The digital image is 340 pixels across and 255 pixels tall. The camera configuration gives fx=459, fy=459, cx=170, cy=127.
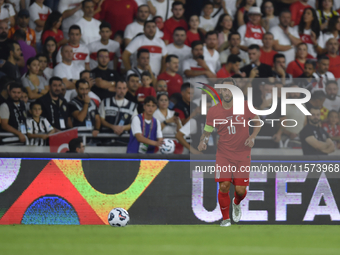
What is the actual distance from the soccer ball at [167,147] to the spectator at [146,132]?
0.17 metres

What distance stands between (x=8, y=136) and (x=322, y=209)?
5.31 m

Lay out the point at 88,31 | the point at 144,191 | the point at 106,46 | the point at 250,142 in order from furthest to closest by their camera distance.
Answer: the point at 88,31, the point at 106,46, the point at 144,191, the point at 250,142

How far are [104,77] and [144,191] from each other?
3.00m

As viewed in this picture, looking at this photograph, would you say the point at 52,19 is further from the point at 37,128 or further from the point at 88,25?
the point at 37,128

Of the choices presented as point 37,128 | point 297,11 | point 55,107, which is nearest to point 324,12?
point 297,11

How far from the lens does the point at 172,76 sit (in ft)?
31.1

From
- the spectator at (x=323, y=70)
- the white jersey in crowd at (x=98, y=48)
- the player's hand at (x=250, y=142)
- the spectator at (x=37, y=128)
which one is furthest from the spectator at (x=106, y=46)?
the spectator at (x=323, y=70)

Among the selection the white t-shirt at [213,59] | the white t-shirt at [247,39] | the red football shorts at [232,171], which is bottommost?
the red football shorts at [232,171]

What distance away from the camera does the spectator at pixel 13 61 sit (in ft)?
28.0

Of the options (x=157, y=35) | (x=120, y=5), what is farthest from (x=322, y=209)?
(x=120, y=5)

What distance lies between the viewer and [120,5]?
10062mm

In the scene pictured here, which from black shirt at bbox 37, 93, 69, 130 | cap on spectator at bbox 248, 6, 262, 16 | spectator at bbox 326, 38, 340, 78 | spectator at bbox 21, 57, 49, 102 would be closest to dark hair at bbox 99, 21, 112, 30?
spectator at bbox 21, 57, 49, 102

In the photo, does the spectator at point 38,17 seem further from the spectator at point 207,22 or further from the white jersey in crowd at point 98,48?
the spectator at point 207,22

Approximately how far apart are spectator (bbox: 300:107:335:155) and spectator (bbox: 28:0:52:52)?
18.3ft
